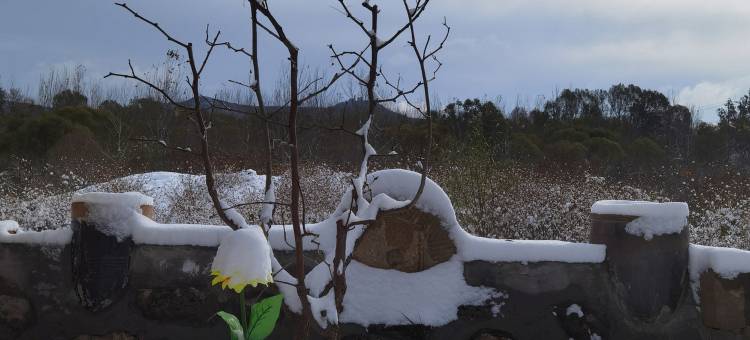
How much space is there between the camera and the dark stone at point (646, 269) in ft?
9.45

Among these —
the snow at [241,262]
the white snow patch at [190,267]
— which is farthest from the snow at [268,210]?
the white snow patch at [190,267]

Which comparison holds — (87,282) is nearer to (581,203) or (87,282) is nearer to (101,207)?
(101,207)

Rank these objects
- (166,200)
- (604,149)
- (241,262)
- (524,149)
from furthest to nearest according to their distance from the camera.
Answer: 1. (604,149)
2. (524,149)
3. (166,200)
4. (241,262)

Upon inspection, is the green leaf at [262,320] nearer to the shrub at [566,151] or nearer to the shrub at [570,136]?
the shrub at [566,151]

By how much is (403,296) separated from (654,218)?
1.15m

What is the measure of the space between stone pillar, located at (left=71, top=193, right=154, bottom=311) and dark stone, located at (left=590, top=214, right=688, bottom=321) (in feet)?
7.19

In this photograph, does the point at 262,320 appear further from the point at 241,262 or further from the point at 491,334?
the point at 491,334

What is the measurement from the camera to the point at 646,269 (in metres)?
2.88

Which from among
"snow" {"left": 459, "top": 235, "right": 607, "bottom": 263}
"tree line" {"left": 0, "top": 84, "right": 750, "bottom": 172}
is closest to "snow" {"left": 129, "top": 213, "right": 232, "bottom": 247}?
"snow" {"left": 459, "top": 235, "right": 607, "bottom": 263}

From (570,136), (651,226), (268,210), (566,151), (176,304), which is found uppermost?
(570,136)

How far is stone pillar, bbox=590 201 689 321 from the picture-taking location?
2.87 meters

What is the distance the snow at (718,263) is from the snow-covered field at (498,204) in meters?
3.08

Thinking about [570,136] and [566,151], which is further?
[570,136]

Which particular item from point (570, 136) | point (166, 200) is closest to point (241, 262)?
point (166, 200)
